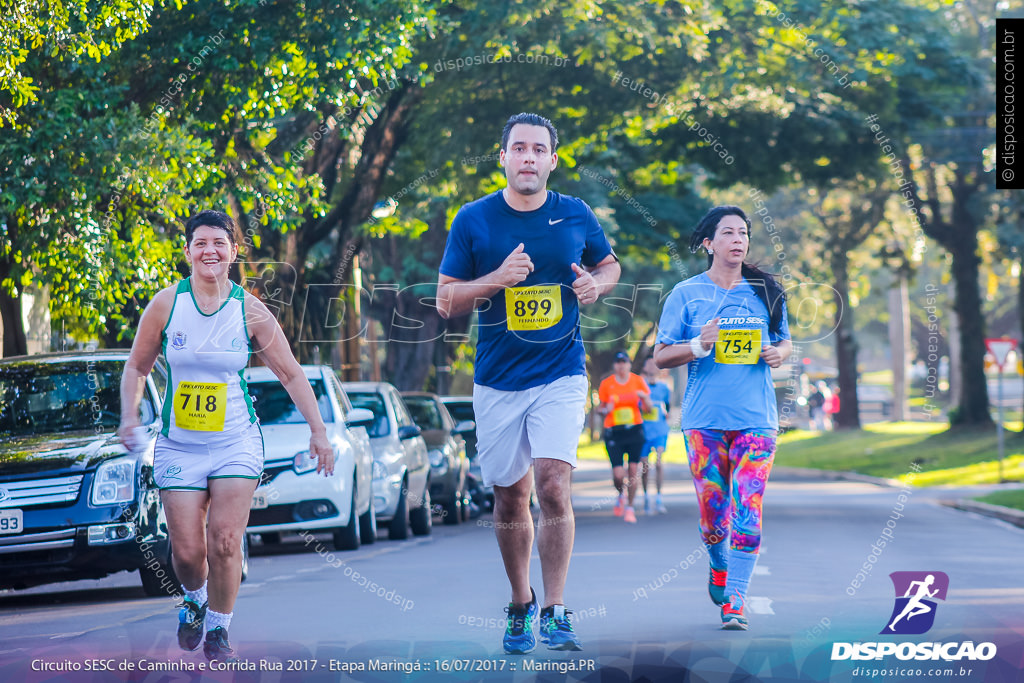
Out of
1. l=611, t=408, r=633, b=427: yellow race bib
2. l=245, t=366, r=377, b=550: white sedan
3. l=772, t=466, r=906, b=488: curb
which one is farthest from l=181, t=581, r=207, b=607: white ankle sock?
l=772, t=466, r=906, b=488: curb

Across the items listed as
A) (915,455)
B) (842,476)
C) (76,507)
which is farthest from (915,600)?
(915,455)

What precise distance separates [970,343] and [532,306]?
3224 cm

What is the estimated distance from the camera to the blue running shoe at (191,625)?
6.59m

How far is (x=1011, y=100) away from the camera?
74.4 ft

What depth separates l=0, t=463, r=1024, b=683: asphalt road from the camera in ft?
21.9

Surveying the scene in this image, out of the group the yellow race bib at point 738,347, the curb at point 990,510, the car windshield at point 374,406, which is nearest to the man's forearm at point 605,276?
the yellow race bib at point 738,347

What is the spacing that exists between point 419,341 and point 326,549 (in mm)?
16134

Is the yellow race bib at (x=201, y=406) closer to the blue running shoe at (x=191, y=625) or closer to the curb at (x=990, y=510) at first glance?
the blue running shoe at (x=191, y=625)

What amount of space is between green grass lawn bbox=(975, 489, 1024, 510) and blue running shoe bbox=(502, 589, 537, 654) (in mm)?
14221

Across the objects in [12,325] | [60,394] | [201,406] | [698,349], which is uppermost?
[12,325]

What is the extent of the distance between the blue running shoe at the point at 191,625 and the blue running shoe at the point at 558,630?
144 centimetres

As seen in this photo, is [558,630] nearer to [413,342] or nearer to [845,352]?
[413,342]

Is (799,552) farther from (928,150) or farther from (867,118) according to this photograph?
(928,150)

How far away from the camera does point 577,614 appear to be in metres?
8.84
